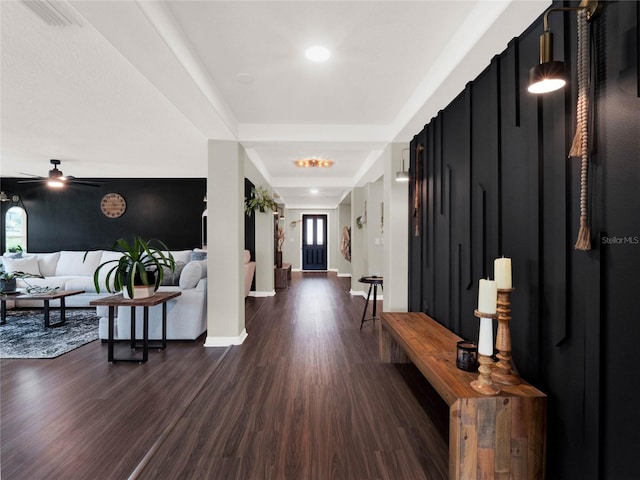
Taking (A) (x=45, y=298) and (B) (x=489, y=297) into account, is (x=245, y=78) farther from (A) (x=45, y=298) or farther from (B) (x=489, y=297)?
(A) (x=45, y=298)

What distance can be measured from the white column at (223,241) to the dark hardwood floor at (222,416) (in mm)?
395

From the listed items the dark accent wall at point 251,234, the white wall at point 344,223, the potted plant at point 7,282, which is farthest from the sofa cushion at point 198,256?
the white wall at point 344,223

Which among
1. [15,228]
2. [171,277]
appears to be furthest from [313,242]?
[15,228]

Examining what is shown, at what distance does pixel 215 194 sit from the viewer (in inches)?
150

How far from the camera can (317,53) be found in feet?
7.86

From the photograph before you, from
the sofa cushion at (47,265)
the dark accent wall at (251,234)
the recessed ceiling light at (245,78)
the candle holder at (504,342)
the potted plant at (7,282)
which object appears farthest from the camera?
the dark accent wall at (251,234)

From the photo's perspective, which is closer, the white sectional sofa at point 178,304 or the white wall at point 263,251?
the white sectional sofa at point 178,304

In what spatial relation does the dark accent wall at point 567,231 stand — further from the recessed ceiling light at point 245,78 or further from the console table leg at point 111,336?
the console table leg at point 111,336

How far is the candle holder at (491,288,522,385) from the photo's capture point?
157 centimetres

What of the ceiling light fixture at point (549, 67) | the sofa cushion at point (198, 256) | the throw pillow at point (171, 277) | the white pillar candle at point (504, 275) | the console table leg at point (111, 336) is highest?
the ceiling light fixture at point (549, 67)

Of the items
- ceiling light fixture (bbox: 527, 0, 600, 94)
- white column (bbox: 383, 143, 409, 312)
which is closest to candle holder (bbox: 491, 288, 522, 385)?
ceiling light fixture (bbox: 527, 0, 600, 94)

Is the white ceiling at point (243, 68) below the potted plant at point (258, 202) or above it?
above

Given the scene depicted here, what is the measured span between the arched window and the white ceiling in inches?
138

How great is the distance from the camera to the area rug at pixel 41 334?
353 centimetres
